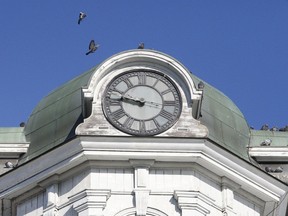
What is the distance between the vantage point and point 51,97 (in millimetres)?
51281

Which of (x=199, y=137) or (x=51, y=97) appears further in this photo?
(x=51, y=97)

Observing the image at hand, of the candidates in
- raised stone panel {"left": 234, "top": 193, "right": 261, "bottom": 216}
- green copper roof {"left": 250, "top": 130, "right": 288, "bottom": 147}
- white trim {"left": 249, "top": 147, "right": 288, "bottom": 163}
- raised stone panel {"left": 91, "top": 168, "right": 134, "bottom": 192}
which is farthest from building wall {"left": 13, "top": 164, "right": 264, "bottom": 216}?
green copper roof {"left": 250, "top": 130, "right": 288, "bottom": 147}

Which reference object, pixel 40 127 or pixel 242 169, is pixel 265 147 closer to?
pixel 242 169

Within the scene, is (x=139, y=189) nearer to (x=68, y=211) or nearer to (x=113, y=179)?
(x=113, y=179)

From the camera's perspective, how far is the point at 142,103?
1897 inches

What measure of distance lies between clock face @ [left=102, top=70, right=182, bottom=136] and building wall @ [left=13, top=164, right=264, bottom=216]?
1.07 meters

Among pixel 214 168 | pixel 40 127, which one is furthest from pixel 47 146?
pixel 214 168

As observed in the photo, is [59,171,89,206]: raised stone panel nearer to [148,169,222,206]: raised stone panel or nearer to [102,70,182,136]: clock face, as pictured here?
[102,70,182,136]: clock face

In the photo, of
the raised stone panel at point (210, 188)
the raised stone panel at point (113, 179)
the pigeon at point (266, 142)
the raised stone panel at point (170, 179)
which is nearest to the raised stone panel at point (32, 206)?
the raised stone panel at point (113, 179)

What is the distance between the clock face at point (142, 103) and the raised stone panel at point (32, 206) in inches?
106

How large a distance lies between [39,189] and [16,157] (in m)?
1.99

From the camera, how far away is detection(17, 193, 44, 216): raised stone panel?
1905 inches

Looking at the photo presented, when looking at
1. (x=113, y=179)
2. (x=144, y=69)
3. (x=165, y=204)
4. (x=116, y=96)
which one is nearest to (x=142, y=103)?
(x=116, y=96)

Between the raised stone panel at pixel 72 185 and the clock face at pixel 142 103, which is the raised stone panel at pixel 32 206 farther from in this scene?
the clock face at pixel 142 103
